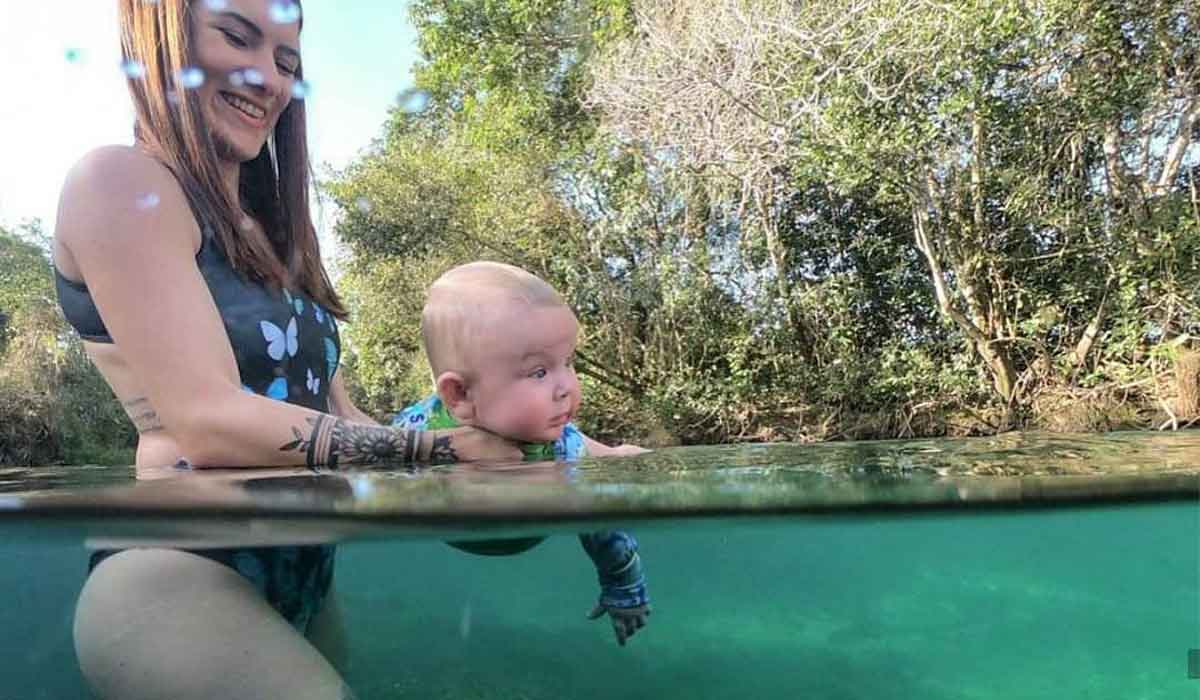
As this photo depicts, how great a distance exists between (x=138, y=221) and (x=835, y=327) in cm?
1365

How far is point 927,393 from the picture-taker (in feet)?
45.9

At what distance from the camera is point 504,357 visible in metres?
2.74

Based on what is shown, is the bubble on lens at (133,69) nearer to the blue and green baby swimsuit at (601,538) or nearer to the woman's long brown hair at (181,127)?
the woman's long brown hair at (181,127)

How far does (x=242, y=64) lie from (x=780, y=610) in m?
7.32

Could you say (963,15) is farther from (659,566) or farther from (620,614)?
(620,614)

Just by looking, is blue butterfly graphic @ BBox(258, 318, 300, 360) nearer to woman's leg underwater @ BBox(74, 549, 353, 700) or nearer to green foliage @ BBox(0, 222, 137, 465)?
woman's leg underwater @ BBox(74, 549, 353, 700)

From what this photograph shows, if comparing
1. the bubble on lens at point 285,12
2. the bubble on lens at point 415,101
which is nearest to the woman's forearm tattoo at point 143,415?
the bubble on lens at point 285,12

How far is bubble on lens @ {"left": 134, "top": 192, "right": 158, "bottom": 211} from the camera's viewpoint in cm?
210

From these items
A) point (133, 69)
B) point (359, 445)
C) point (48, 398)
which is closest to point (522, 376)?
point (359, 445)

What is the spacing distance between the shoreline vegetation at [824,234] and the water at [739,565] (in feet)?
16.2

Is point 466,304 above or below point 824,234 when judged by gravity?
below

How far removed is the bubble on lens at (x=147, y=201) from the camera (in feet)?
6.89

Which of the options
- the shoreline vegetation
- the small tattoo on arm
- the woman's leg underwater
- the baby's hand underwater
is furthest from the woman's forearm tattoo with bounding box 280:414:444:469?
the shoreline vegetation

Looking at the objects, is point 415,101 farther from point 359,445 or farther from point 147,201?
point 147,201
